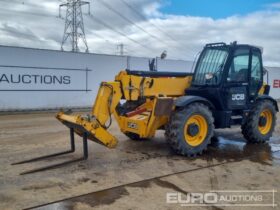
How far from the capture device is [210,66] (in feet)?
25.1

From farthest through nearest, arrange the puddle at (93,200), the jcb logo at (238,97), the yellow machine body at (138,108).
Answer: the jcb logo at (238,97), the yellow machine body at (138,108), the puddle at (93,200)

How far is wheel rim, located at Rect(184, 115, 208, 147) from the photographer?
6816 mm

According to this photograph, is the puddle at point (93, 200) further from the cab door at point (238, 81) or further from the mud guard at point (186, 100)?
the cab door at point (238, 81)

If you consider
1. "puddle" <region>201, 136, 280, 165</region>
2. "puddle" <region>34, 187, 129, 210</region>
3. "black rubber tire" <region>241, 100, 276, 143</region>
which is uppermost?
"black rubber tire" <region>241, 100, 276, 143</region>

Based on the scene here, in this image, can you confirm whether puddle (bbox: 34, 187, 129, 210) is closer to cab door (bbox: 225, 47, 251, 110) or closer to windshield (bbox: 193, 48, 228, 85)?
windshield (bbox: 193, 48, 228, 85)

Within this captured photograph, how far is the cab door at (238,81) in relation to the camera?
24.7ft

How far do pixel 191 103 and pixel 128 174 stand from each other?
2084 mm

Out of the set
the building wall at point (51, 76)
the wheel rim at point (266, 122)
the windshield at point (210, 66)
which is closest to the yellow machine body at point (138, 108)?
the windshield at point (210, 66)

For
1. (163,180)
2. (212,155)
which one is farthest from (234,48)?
(163,180)

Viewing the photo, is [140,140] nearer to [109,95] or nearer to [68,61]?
[109,95]

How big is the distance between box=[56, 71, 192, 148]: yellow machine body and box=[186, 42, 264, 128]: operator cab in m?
0.53

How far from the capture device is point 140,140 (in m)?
8.41

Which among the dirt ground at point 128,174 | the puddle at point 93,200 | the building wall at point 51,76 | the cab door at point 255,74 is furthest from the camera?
the building wall at point 51,76

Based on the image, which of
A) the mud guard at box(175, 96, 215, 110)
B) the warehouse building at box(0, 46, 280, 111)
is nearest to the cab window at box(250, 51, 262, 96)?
the mud guard at box(175, 96, 215, 110)
